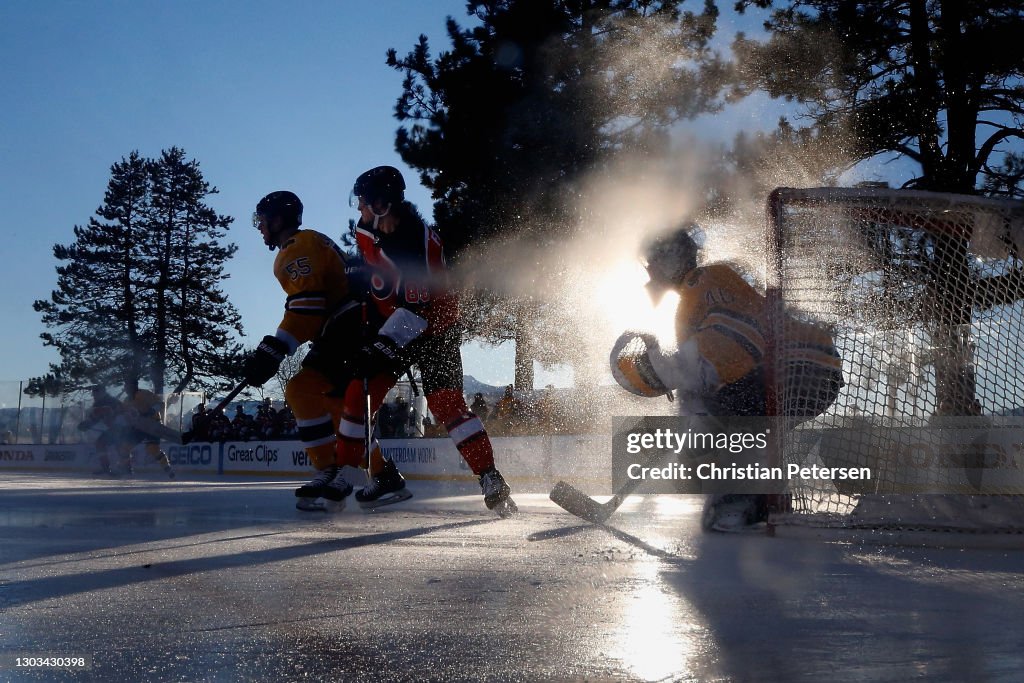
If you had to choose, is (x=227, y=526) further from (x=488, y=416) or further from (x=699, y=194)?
(x=488, y=416)

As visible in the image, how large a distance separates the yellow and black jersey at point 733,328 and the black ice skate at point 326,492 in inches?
74.1

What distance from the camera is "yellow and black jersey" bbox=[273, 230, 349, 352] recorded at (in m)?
4.80

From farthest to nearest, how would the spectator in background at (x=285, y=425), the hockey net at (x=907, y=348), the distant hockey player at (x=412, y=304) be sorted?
the spectator in background at (x=285, y=425) < the distant hockey player at (x=412, y=304) < the hockey net at (x=907, y=348)

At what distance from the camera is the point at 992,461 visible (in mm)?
4625

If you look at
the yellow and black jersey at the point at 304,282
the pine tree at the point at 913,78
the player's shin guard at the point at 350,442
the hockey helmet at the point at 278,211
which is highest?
the pine tree at the point at 913,78

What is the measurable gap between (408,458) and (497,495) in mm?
11283

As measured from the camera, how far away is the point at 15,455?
24.0 meters

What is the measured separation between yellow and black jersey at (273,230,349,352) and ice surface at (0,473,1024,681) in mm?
1467

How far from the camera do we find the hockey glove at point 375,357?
179 inches

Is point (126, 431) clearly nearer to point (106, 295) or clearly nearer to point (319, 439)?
point (319, 439)

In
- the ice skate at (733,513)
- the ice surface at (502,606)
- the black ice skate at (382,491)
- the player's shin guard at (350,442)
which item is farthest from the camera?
the black ice skate at (382,491)

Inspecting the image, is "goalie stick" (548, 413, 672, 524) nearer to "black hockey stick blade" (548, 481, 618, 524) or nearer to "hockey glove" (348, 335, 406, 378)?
"black hockey stick blade" (548, 481, 618, 524)

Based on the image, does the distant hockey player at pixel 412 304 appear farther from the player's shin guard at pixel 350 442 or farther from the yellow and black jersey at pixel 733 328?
the yellow and black jersey at pixel 733 328

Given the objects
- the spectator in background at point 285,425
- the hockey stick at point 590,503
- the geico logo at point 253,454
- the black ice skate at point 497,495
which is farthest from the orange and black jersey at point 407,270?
the spectator in background at point 285,425
